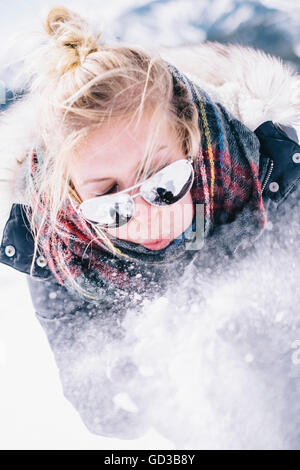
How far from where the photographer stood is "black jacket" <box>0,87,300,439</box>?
3.64ft

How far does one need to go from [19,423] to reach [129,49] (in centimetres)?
177

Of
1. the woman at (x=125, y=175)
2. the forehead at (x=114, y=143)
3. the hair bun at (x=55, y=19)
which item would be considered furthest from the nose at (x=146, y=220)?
the hair bun at (x=55, y=19)

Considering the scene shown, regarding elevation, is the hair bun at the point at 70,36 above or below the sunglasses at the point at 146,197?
above

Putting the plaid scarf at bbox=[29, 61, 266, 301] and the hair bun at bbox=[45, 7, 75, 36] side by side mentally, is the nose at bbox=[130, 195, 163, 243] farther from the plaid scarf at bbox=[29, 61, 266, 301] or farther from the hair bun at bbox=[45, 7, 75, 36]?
the hair bun at bbox=[45, 7, 75, 36]

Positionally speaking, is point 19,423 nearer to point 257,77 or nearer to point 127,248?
point 127,248

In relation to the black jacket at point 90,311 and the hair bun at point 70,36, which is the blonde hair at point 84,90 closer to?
the hair bun at point 70,36

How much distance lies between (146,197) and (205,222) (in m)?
0.31

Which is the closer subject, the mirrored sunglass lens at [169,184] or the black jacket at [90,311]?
the mirrored sunglass lens at [169,184]

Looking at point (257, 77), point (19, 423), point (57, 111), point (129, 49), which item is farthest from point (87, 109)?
point (19, 423)

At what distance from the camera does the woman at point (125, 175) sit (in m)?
0.83

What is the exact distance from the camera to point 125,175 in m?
0.85

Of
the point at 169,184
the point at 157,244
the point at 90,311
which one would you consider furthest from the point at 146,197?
the point at 90,311

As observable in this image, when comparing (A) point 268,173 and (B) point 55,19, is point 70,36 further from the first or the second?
(A) point 268,173

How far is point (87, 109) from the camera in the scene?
806 millimetres
